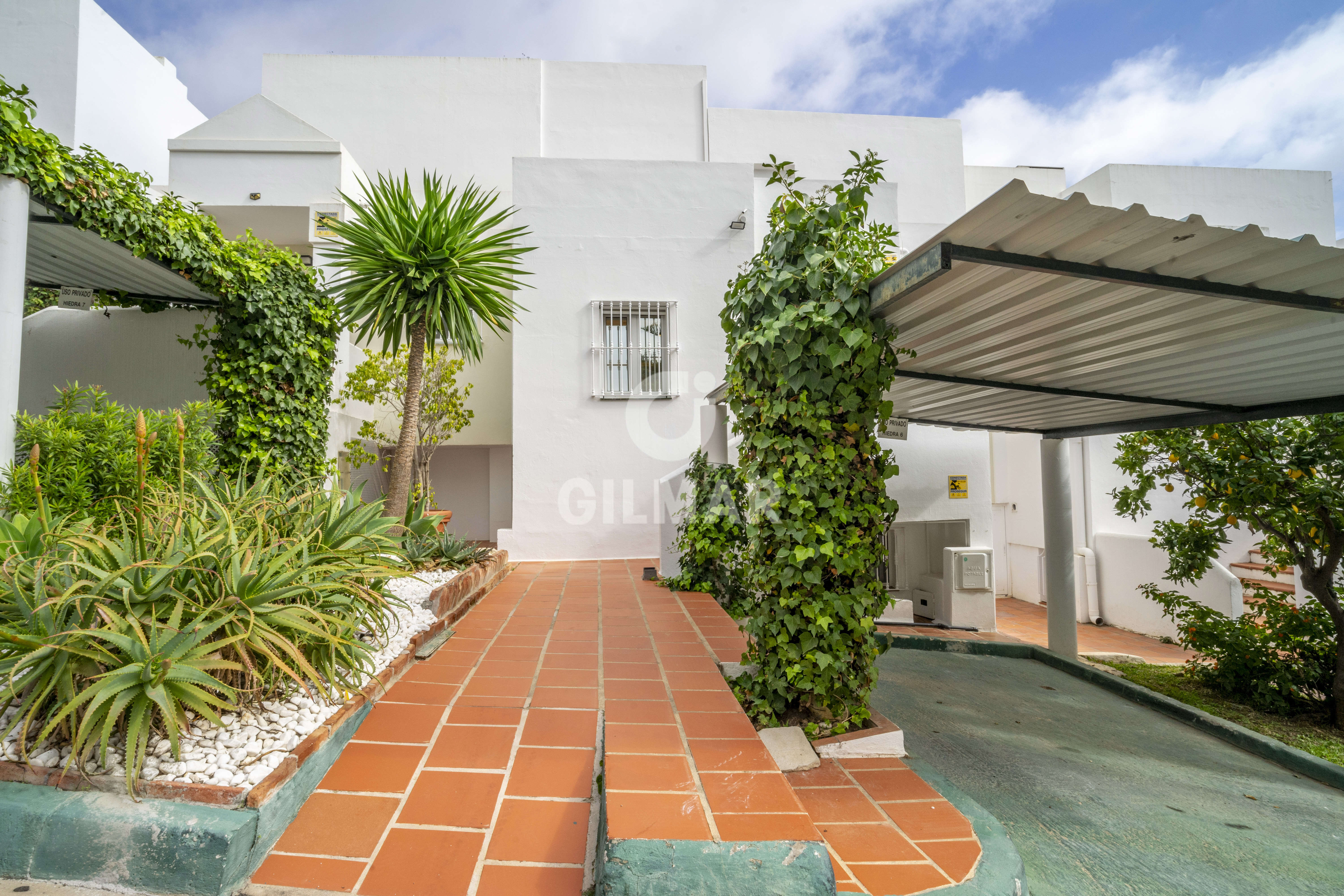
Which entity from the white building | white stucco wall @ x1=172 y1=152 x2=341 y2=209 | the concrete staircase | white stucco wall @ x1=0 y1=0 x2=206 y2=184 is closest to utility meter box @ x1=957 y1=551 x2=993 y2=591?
the white building

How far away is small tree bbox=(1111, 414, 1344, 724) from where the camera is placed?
444 centimetres

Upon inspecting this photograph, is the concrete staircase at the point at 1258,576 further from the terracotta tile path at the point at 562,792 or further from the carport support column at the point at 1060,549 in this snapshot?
the terracotta tile path at the point at 562,792

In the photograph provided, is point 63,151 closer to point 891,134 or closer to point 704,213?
point 704,213

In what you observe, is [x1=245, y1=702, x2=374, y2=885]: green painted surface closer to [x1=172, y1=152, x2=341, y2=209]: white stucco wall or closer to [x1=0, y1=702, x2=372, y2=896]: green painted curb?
[x1=0, y1=702, x2=372, y2=896]: green painted curb

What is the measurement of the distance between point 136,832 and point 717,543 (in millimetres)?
3697

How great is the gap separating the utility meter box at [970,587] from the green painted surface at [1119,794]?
10.5 feet

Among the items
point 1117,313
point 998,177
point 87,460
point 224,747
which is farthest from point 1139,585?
point 87,460

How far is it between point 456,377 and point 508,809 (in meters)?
7.88

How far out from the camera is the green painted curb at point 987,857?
1802 millimetres

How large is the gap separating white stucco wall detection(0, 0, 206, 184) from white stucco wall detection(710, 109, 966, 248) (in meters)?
10.2

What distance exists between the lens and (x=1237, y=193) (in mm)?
11523

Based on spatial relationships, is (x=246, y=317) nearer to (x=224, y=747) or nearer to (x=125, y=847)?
(x=224, y=747)

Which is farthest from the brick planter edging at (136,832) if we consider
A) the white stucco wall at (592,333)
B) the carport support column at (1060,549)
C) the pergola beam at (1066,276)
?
the carport support column at (1060,549)

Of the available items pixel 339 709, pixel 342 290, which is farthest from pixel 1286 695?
pixel 342 290
